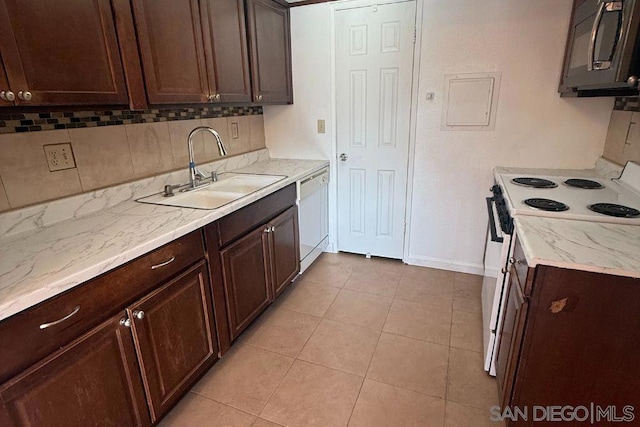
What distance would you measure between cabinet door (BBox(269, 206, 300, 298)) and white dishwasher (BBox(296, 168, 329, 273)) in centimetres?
11

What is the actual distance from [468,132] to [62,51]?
2500mm

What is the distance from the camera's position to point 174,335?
154cm

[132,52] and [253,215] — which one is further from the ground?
[132,52]

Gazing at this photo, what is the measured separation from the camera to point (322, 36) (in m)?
2.81

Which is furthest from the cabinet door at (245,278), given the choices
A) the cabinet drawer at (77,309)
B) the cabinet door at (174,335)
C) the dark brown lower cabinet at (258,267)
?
the cabinet drawer at (77,309)

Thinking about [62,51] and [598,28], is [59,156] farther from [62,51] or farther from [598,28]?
[598,28]

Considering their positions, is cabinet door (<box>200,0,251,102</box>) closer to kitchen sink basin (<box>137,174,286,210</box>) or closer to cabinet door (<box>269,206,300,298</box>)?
kitchen sink basin (<box>137,174,286,210</box>)

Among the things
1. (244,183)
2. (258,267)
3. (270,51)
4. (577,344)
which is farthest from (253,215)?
(577,344)

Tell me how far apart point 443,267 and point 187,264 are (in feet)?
7.34

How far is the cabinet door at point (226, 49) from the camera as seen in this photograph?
196cm

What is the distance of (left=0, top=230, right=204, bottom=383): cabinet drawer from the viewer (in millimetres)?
974

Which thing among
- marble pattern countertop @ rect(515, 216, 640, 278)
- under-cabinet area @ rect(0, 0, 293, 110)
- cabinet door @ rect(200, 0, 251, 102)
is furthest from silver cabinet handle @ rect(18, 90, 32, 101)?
marble pattern countertop @ rect(515, 216, 640, 278)

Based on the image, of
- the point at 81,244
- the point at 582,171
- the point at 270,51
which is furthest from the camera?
the point at 270,51

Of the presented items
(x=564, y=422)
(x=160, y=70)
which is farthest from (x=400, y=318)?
(x=160, y=70)
